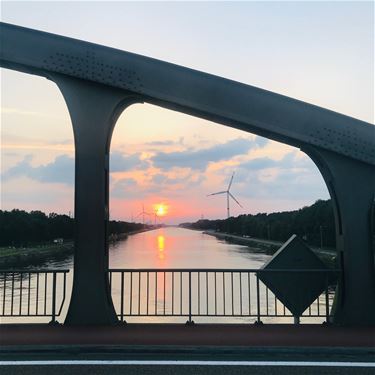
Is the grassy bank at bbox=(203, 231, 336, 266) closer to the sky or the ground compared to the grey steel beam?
closer to the ground

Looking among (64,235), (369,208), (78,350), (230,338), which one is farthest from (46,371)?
(64,235)

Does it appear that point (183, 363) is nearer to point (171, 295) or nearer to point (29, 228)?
point (171, 295)

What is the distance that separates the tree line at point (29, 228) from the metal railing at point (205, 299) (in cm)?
5828

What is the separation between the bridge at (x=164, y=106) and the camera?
750 cm

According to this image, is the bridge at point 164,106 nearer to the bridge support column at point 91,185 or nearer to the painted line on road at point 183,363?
the bridge support column at point 91,185

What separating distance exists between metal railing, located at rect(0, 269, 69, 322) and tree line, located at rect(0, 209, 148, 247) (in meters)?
44.3

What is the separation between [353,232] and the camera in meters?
7.74

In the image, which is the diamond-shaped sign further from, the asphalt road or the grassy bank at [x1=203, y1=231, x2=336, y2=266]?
the grassy bank at [x1=203, y1=231, x2=336, y2=266]

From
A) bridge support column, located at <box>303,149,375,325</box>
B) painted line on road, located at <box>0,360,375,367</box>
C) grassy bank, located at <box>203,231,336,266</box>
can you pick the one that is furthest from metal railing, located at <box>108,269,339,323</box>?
grassy bank, located at <box>203,231,336,266</box>

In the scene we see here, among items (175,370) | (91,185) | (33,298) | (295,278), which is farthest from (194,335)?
(33,298)

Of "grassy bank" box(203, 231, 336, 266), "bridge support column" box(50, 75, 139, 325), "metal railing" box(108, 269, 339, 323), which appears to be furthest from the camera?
"grassy bank" box(203, 231, 336, 266)

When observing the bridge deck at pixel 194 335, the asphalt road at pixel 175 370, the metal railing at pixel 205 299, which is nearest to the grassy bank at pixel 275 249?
the metal railing at pixel 205 299

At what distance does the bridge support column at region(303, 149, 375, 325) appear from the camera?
299 inches

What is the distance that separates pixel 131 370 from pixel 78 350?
1.17m
